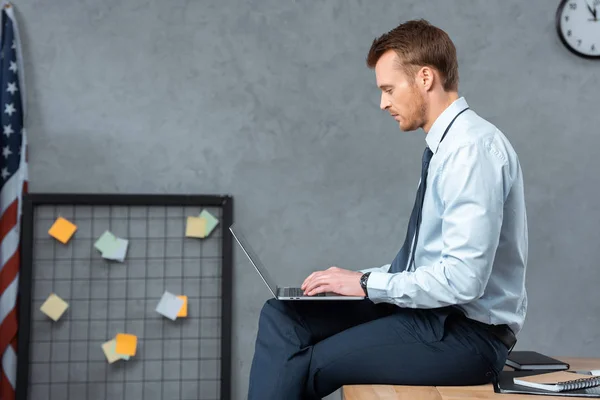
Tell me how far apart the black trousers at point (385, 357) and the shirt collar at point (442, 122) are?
0.35 metres

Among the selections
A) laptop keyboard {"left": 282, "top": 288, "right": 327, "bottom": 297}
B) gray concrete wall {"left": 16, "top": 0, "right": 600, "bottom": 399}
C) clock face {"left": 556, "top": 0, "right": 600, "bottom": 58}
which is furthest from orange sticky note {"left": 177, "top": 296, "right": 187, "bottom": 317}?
clock face {"left": 556, "top": 0, "right": 600, "bottom": 58}

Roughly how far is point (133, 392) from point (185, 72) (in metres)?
1.18

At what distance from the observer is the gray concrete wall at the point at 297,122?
95.9 inches

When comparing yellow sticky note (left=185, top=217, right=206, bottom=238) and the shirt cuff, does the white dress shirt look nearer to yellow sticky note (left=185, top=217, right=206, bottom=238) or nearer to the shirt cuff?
the shirt cuff

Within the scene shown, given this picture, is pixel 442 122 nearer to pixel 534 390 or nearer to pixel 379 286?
pixel 379 286

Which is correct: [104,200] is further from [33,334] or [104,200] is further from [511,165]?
[511,165]

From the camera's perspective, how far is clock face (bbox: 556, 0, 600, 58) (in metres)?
2.52

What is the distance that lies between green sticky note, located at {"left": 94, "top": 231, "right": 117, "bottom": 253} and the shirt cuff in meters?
1.37

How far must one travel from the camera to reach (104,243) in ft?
7.87

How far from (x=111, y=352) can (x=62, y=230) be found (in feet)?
1.55

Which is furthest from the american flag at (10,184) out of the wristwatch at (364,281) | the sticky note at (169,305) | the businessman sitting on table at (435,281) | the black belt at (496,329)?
the black belt at (496,329)

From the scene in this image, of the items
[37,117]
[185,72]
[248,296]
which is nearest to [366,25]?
[185,72]

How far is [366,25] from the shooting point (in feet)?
8.21

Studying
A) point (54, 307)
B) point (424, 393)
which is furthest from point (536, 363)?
point (54, 307)
